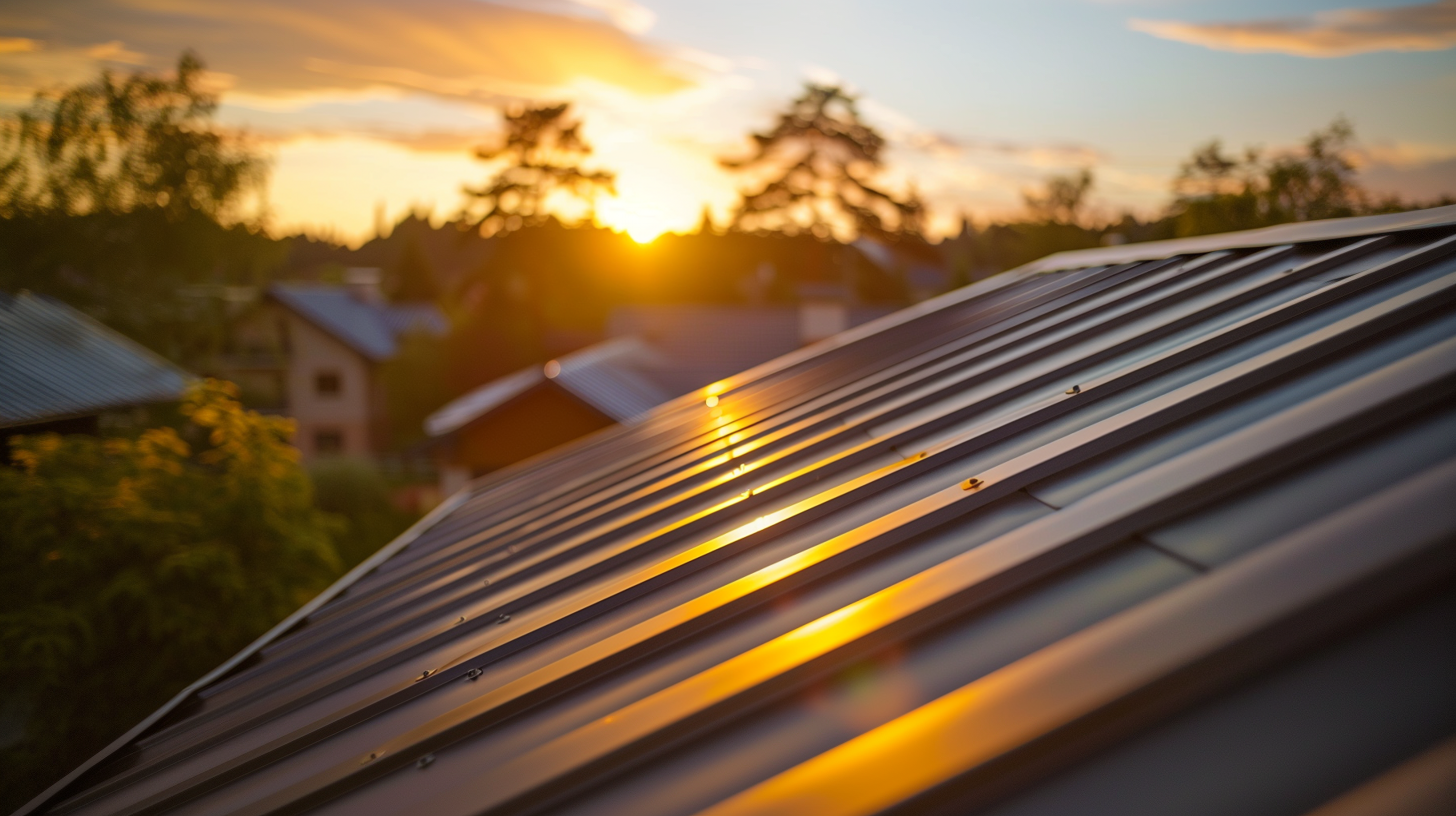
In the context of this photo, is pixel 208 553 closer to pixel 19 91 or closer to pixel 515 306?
pixel 19 91

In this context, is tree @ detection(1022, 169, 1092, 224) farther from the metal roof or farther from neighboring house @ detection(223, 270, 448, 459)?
the metal roof

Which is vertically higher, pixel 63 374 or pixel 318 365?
pixel 63 374

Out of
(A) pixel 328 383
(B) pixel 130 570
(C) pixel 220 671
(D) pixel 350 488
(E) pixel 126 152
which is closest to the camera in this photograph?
(C) pixel 220 671

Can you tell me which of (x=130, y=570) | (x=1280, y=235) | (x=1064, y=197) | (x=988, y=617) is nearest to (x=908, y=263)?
(x=1064, y=197)

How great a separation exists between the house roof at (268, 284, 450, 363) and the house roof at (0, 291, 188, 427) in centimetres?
2445

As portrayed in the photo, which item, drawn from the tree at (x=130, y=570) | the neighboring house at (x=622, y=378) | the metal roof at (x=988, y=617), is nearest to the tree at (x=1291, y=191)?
the neighboring house at (x=622, y=378)

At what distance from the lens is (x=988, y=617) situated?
6.02ft

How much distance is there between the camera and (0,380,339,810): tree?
8.30m

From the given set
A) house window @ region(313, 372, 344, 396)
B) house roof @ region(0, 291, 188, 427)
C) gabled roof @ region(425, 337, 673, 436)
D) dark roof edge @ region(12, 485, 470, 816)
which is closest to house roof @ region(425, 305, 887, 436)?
gabled roof @ region(425, 337, 673, 436)

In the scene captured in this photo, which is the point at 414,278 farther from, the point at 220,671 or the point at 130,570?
the point at 220,671

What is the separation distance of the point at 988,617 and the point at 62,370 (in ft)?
44.5

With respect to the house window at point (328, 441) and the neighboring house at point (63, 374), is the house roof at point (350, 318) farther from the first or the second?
the neighboring house at point (63, 374)

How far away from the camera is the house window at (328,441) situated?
38.8 metres

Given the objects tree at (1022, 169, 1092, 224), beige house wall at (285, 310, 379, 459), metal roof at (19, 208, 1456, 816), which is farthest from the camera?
tree at (1022, 169, 1092, 224)
